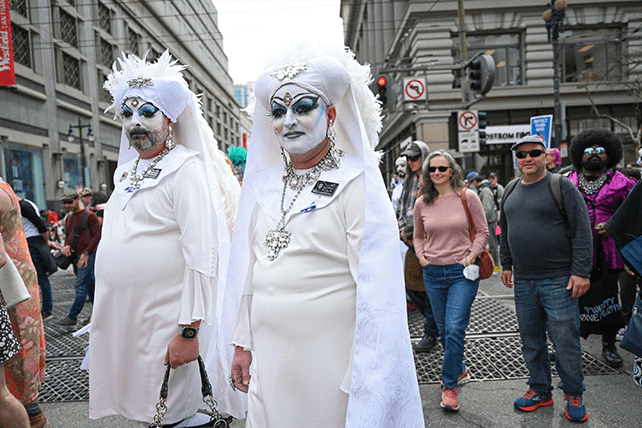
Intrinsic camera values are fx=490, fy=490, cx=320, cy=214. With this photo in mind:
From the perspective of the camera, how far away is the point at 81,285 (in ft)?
23.0

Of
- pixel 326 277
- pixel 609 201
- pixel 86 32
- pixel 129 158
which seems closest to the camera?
pixel 326 277

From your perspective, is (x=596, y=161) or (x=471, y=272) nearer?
(x=471, y=272)

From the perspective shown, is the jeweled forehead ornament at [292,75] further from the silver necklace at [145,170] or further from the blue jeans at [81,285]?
the blue jeans at [81,285]

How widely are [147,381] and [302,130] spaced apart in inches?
68.7

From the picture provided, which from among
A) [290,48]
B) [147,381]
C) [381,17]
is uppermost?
[381,17]

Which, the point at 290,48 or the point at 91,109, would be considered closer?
the point at 290,48

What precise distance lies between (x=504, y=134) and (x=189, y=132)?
19.1 meters

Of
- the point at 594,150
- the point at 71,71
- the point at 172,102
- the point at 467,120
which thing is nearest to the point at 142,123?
the point at 172,102

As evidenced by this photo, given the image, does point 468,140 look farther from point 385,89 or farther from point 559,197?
point 559,197

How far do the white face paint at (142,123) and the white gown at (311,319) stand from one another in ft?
4.46

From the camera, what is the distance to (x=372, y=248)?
1.94 metres

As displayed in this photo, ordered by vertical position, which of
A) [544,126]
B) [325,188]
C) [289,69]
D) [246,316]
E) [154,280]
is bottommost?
[246,316]

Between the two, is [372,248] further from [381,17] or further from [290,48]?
[381,17]

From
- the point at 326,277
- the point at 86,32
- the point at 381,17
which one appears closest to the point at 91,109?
the point at 86,32
